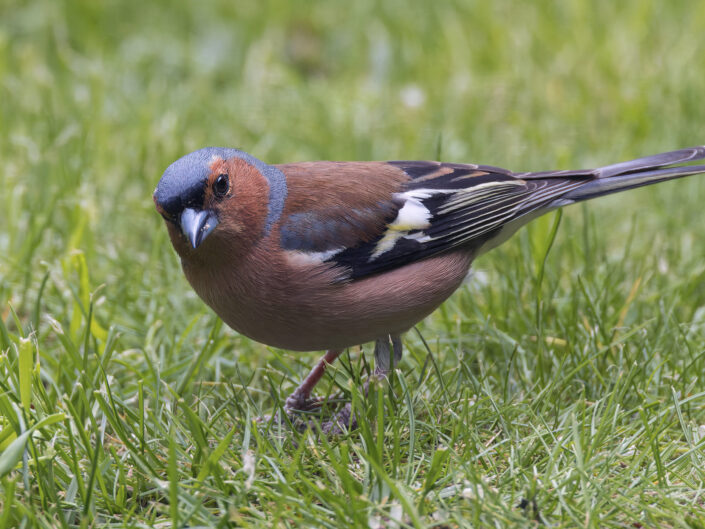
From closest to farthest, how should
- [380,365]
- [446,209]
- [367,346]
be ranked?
[380,365], [446,209], [367,346]

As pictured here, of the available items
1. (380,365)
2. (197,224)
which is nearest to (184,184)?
(197,224)

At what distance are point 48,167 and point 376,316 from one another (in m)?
2.65

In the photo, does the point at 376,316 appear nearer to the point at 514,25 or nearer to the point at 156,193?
the point at 156,193

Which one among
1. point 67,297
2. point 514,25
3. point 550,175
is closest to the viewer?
point 550,175

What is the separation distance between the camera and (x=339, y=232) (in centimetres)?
351

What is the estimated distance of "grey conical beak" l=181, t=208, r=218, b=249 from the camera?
10.00 feet

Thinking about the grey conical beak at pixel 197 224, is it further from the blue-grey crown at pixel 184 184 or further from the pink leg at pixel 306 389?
the pink leg at pixel 306 389

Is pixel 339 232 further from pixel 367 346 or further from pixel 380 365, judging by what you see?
pixel 367 346

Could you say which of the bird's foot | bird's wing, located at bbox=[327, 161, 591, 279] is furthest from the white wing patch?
the bird's foot

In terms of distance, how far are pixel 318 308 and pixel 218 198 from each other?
1.72 feet

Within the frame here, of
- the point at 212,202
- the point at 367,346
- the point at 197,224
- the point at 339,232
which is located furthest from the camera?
the point at 367,346

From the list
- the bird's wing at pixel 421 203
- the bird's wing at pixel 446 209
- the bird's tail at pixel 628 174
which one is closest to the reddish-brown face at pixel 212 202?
the bird's wing at pixel 421 203

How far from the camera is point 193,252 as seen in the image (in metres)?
3.32

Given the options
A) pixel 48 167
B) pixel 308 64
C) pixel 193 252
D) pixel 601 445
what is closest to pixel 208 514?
pixel 193 252
